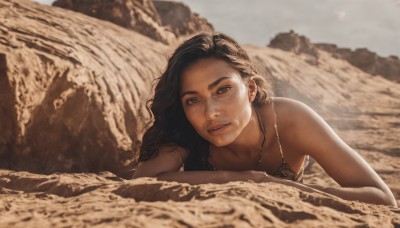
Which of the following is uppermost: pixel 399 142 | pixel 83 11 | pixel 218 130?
pixel 83 11

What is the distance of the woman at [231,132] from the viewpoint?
2121 millimetres

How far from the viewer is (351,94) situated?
12.3 metres

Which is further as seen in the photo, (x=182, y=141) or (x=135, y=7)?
(x=135, y=7)

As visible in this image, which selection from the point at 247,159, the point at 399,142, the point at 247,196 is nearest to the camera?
the point at 247,196

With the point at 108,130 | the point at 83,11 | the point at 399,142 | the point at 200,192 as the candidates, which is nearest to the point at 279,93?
the point at 399,142

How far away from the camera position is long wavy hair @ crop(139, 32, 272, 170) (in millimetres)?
2365

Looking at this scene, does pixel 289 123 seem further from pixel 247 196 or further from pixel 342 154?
pixel 247 196

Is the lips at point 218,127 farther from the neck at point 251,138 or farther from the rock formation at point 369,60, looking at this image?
the rock formation at point 369,60

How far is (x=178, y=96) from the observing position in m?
2.49

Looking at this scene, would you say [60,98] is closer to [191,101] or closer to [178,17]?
[191,101]

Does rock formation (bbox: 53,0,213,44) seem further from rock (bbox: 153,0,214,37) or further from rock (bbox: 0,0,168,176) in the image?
rock (bbox: 0,0,168,176)

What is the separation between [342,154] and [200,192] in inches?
44.2

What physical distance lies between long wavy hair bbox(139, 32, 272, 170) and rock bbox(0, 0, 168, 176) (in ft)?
2.59

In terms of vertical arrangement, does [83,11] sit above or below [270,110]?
above
